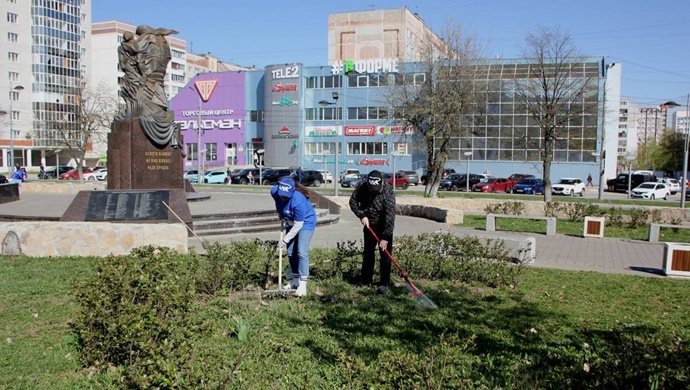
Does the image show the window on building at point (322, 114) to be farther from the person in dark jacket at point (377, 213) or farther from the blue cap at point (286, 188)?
the blue cap at point (286, 188)

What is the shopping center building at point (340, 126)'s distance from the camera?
50719 millimetres

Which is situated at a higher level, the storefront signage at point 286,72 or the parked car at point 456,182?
the storefront signage at point 286,72

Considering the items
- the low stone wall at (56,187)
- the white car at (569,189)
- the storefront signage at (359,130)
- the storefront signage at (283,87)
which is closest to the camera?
the low stone wall at (56,187)

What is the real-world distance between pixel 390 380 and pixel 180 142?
44.7 ft

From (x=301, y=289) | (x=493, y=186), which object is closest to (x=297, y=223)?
(x=301, y=289)

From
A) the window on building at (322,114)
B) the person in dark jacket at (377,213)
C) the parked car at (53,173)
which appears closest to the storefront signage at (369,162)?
the window on building at (322,114)

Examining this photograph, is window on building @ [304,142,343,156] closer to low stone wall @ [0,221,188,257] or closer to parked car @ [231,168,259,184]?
parked car @ [231,168,259,184]

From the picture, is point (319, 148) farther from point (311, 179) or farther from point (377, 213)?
point (377, 213)

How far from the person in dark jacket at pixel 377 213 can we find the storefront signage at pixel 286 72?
5526 cm

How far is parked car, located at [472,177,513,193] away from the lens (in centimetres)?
4366

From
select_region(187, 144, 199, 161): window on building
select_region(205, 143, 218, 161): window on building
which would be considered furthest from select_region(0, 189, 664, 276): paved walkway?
select_region(187, 144, 199, 161): window on building

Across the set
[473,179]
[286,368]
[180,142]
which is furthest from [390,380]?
[473,179]

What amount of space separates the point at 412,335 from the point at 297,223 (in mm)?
2295

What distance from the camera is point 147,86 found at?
1583cm
